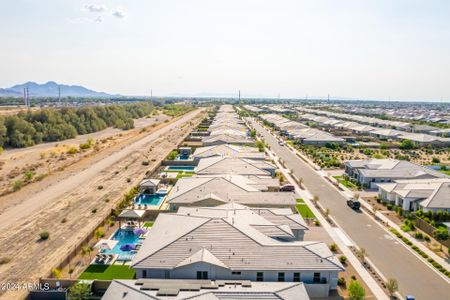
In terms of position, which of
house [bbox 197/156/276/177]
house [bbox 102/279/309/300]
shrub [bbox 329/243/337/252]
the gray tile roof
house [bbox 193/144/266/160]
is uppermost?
house [bbox 193/144/266/160]

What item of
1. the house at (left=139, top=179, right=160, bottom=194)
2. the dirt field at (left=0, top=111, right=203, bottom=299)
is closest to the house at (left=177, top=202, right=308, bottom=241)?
the dirt field at (left=0, top=111, right=203, bottom=299)

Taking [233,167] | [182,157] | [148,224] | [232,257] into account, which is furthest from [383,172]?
[182,157]

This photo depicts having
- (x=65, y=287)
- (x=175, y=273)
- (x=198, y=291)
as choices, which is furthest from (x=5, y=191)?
(x=198, y=291)

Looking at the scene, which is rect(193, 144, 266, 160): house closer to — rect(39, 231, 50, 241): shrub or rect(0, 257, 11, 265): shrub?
rect(39, 231, 50, 241): shrub

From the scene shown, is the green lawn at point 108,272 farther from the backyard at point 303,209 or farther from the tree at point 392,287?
the backyard at point 303,209

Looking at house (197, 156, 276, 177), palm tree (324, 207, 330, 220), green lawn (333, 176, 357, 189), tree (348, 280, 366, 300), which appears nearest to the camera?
tree (348, 280, 366, 300)

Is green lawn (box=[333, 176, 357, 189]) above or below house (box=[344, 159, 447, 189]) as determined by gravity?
below

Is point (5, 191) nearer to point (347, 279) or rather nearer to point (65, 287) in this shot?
point (65, 287)

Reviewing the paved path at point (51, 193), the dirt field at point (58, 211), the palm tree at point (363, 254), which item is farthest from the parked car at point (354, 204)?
the paved path at point (51, 193)

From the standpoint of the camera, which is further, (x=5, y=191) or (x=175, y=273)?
(x=5, y=191)
